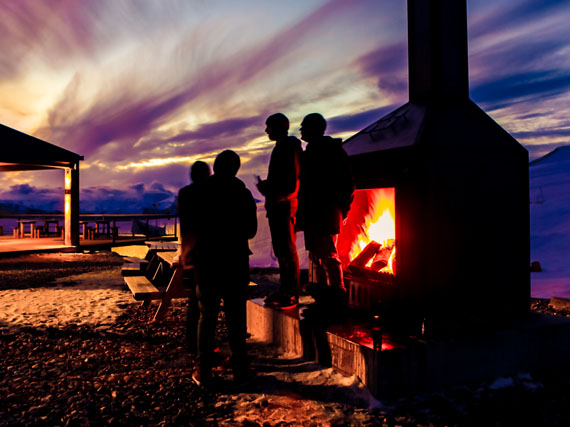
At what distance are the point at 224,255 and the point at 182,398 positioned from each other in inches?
41.7

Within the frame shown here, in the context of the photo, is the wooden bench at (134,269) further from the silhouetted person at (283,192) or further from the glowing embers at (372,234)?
the glowing embers at (372,234)

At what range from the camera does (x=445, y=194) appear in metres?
3.61

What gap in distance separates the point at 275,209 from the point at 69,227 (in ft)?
40.7

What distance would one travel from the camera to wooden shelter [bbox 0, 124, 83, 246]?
12789mm

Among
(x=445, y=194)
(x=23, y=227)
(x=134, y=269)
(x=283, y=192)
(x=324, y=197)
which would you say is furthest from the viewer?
(x=23, y=227)

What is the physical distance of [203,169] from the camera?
13.6 ft

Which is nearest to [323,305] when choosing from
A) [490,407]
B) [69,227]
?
[490,407]

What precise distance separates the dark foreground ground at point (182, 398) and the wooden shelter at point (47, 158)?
34.3ft

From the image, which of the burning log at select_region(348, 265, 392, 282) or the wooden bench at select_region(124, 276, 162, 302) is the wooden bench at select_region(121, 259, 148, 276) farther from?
the burning log at select_region(348, 265, 392, 282)

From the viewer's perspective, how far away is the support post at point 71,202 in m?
14.3

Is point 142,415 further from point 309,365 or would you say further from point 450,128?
point 450,128

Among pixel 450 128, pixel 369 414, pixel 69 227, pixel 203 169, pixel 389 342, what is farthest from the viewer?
pixel 69 227

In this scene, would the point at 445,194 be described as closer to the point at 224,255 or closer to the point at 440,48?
the point at 440,48

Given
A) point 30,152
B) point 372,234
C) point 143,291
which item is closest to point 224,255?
point 372,234
